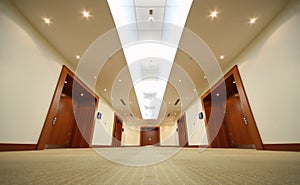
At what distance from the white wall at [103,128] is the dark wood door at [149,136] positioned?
26.4 ft

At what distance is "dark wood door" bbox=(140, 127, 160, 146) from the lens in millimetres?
14508

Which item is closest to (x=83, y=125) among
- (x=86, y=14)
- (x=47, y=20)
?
(x=47, y=20)

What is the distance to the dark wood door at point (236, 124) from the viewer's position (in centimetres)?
436

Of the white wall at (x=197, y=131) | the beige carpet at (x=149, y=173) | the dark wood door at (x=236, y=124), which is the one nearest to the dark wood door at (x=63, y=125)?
the beige carpet at (x=149, y=173)

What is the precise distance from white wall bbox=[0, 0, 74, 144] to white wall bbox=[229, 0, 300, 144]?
491 centimetres

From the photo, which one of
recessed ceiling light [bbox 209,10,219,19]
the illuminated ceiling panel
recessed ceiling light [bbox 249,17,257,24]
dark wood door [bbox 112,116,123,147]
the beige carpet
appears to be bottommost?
the beige carpet

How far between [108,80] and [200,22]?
155 inches

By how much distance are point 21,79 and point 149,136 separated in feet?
45.3

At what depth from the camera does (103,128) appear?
6.37 metres

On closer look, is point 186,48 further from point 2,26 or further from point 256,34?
point 2,26

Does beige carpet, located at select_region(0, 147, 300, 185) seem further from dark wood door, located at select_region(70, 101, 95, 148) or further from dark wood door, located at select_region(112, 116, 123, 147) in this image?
dark wood door, located at select_region(112, 116, 123, 147)

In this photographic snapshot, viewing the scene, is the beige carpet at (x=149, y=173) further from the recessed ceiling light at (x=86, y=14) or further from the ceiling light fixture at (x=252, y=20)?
the ceiling light fixture at (x=252, y=20)

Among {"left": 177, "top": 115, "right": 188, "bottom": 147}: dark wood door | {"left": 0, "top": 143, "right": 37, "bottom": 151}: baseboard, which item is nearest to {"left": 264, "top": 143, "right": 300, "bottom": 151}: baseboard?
{"left": 0, "top": 143, "right": 37, "bottom": 151}: baseboard

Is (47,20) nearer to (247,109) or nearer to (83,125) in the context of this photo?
(83,125)
